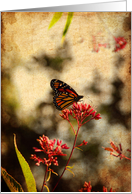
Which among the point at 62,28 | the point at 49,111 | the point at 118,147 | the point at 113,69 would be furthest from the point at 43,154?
the point at 62,28

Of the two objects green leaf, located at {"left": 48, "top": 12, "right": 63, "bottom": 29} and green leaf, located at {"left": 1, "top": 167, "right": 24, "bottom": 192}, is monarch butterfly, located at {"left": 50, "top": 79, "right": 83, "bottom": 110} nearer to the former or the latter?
green leaf, located at {"left": 48, "top": 12, "right": 63, "bottom": 29}

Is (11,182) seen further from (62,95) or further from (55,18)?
(55,18)

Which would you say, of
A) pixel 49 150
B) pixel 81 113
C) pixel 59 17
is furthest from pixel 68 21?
pixel 49 150

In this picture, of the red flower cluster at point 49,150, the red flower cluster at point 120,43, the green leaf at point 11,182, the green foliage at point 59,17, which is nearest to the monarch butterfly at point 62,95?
the red flower cluster at point 49,150

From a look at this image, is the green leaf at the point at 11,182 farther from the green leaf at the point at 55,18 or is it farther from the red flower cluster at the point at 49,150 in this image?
the green leaf at the point at 55,18

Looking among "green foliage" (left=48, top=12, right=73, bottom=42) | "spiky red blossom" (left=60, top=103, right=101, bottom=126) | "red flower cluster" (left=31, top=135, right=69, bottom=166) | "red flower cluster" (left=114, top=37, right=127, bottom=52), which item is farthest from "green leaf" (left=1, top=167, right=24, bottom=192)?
"red flower cluster" (left=114, top=37, right=127, bottom=52)

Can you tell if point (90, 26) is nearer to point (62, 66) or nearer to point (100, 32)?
point (100, 32)
